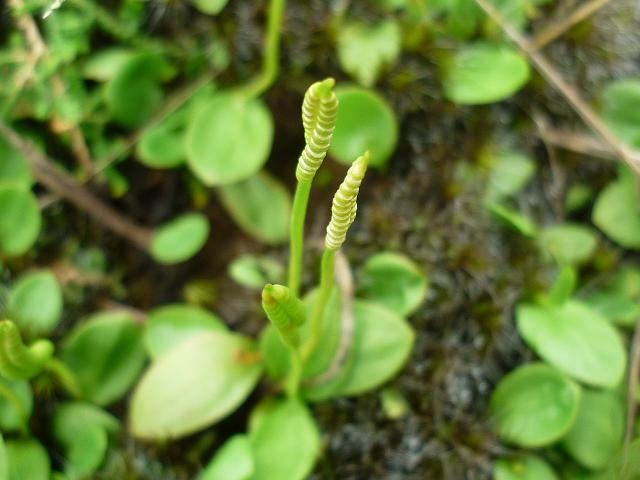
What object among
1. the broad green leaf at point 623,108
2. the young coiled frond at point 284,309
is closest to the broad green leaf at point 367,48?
the broad green leaf at point 623,108

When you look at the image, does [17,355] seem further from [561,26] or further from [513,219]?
[561,26]

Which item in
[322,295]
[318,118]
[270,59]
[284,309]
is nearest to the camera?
[318,118]

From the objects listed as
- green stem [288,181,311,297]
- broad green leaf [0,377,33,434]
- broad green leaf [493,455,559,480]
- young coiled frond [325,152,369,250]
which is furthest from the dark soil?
young coiled frond [325,152,369,250]

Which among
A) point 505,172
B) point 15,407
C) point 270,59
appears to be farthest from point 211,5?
point 15,407

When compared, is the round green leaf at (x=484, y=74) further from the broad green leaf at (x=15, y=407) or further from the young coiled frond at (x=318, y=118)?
the broad green leaf at (x=15, y=407)

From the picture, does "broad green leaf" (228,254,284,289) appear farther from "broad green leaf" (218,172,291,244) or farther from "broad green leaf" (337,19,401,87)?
"broad green leaf" (337,19,401,87)
